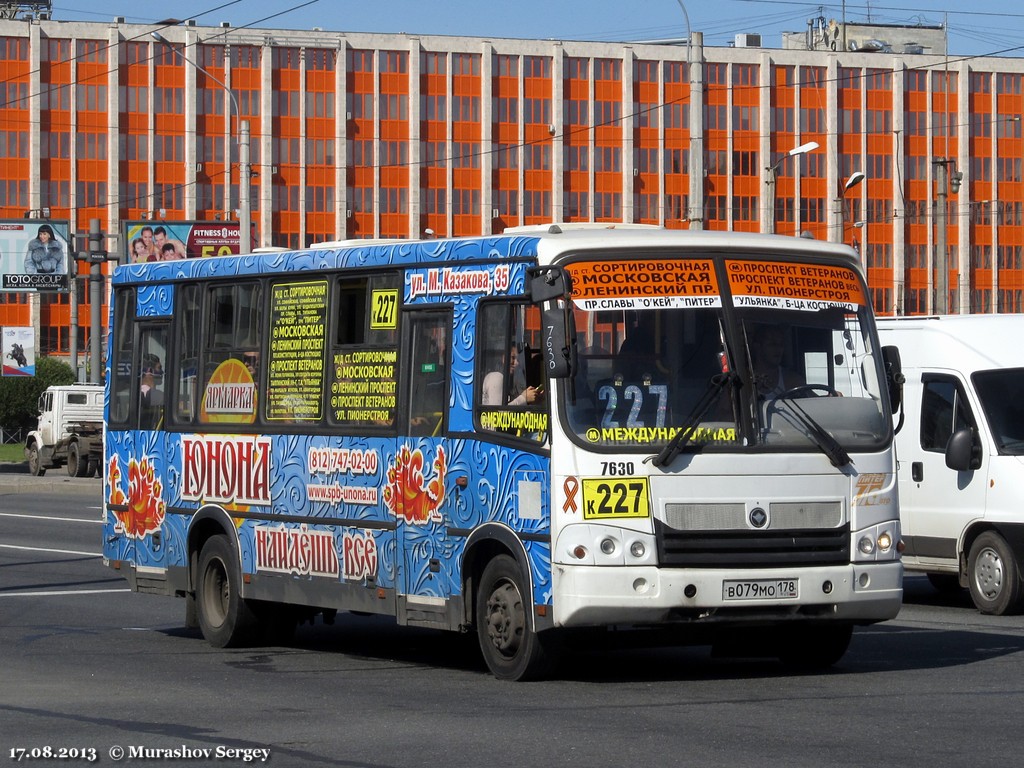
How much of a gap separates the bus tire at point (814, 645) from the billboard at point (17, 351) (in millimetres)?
47033

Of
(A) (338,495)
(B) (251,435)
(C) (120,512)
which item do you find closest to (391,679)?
(A) (338,495)

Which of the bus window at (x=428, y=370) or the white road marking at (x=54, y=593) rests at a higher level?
the bus window at (x=428, y=370)

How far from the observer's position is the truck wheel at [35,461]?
1975 inches

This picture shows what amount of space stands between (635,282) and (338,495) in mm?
2774

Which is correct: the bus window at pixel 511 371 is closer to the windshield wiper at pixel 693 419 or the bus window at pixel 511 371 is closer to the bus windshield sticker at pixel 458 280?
the bus windshield sticker at pixel 458 280

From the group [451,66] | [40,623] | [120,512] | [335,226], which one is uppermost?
[451,66]

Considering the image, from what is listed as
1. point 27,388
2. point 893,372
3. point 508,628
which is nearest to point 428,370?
point 508,628

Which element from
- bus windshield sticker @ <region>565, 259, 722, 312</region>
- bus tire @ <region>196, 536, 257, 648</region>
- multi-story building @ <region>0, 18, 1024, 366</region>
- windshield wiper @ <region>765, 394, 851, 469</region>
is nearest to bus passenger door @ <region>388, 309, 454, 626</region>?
bus windshield sticker @ <region>565, 259, 722, 312</region>

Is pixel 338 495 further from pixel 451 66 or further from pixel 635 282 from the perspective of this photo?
pixel 451 66

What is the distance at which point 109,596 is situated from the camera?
1772 cm

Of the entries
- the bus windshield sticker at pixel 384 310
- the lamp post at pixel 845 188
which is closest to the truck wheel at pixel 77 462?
the lamp post at pixel 845 188

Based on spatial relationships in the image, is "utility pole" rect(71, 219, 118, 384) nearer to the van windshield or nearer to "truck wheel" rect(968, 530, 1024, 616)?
the van windshield

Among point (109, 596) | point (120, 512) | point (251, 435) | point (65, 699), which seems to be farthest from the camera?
point (109, 596)

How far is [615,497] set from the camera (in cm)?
1039
